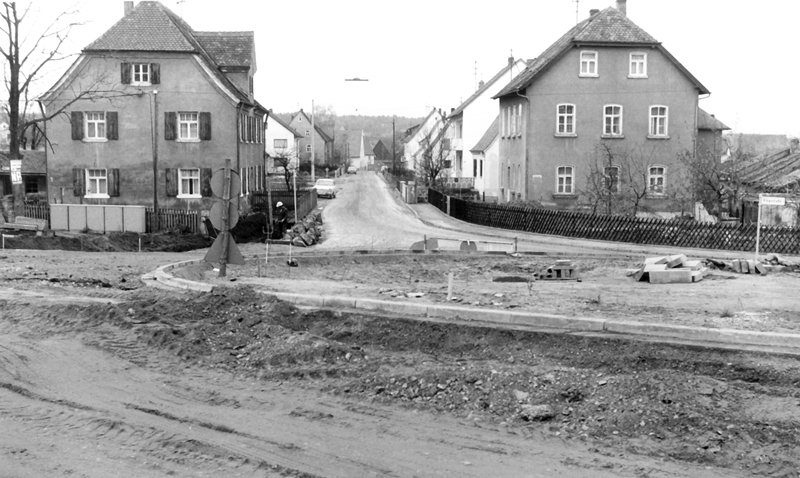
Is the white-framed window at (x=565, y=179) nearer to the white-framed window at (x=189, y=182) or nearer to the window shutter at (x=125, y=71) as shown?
the white-framed window at (x=189, y=182)

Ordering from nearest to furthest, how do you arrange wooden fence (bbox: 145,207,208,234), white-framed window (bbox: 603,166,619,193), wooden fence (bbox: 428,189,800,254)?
wooden fence (bbox: 428,189,800,254) → wooden fence (bbox: 145,207,208,234) → white-framed window (bbox: 603,166,619,193)

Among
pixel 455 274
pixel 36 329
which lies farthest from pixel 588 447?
pixel 455 274

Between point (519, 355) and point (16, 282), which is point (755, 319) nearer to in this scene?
point (519, 355)

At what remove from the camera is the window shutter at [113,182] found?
137 feet

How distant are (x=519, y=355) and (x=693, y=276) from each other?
29.8 feet

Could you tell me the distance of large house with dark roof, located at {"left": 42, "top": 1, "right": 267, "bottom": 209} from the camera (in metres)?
41.2

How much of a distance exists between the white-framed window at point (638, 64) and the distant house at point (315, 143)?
274ft

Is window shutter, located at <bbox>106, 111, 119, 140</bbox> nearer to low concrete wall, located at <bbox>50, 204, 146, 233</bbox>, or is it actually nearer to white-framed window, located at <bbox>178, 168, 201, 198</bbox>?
white-framed window, located at <bbox>178, 168, 201, 198</bbox>

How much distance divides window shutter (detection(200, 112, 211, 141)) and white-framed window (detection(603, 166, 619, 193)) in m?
19.0

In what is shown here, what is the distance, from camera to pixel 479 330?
36.6 feet

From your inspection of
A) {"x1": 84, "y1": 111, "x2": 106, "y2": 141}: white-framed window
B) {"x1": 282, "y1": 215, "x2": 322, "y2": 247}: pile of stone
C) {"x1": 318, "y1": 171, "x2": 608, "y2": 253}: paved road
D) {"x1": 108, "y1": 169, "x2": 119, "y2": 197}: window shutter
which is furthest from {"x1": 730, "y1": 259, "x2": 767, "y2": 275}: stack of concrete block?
{"x1": 84, "y1": 111, "x2": 106, "y2": 141}: white-framed window

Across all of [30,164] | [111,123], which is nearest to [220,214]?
[111,123]

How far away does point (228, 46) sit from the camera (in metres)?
47.5

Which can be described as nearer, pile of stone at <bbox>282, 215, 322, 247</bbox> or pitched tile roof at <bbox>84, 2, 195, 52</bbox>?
pile of stone at <bbox>282, 215, 322, 247</bbox>
